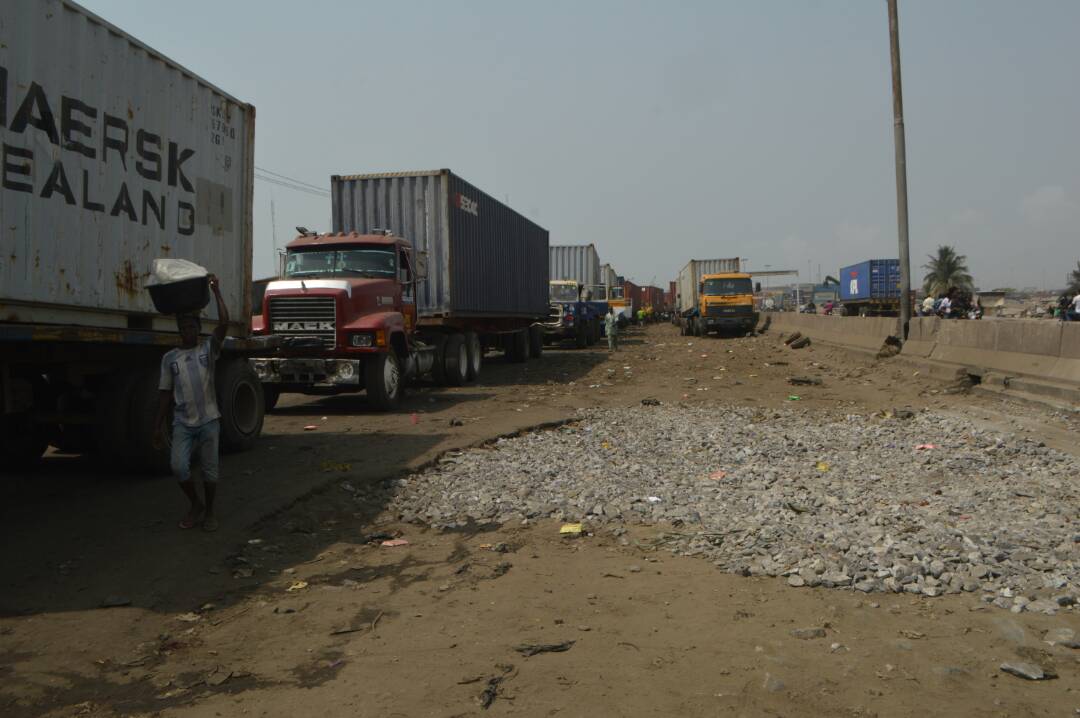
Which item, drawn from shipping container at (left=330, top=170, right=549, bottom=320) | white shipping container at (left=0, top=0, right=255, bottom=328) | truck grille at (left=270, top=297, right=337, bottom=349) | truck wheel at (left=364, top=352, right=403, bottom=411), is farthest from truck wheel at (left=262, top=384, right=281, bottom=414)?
shipping container at (left=330, top=170, right=549, bottom=320)

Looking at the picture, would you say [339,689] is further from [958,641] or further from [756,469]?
[756,469]

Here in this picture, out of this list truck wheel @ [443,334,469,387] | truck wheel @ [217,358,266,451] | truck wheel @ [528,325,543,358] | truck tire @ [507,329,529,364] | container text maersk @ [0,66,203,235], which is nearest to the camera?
container text maersk @ [0,66,203,235]

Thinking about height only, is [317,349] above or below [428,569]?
above

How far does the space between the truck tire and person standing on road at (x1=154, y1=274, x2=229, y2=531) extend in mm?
15560

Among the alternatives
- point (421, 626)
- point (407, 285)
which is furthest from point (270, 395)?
point (421, 626)

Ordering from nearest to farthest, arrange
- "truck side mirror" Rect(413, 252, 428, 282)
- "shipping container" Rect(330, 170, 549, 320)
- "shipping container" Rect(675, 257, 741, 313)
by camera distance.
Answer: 1. "truck side mirror" Rect(413, 252, 428, 282)
2. "shipping container" Rect(330, 170, 549, 320)
3. "shipping container" Rect(675, 257, 741, 313)

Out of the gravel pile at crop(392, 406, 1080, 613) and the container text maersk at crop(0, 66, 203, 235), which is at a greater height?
the container text maersk at crop(0, 66, 203, 235)

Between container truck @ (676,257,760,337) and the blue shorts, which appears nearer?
the blue shorts

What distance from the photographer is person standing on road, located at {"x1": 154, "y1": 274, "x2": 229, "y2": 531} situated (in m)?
5.38

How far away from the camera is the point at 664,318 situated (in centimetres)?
7206

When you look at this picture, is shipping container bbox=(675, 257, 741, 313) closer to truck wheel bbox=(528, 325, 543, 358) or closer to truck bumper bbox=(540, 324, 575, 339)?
truck bumper bbox=(540, 324, 575, 339)

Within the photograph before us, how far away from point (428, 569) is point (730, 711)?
2.31 meters

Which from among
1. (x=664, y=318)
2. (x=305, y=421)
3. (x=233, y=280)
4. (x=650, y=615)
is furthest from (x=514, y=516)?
(x=664, y=318)

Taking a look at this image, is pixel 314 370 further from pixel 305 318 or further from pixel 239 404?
pixel 239 404
